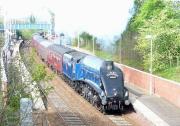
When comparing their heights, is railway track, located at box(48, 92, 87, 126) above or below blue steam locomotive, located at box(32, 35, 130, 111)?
below

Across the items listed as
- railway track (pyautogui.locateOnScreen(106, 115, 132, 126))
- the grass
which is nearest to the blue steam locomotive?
railway track (pyautogui.locateOnScreen(106, 115, 132, 126))

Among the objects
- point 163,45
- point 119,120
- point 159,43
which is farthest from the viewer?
point 159,43

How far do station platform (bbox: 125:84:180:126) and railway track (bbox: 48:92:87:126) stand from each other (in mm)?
3237

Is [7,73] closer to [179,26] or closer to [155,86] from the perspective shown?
[155,86]

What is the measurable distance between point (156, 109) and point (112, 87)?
2.41 metres

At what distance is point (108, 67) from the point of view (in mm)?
25281

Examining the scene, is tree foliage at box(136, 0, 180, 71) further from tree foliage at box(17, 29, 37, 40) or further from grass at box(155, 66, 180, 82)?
tree foliage at box(17, 29, 37, 40)

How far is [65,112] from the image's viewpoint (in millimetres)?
25281

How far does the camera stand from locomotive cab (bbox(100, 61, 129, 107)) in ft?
80.4

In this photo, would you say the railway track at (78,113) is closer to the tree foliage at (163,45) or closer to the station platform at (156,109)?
the station platform at (156,109)

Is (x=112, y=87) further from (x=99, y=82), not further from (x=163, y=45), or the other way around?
(x=163, y=45)

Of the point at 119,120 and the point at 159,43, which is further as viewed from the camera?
the point at 159,43

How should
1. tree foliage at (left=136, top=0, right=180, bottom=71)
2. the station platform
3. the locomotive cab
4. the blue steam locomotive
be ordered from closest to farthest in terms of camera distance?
the station platform → the locomotive cab → the blue steam locomotive → tree foliage at (left=136, top=0, right=180, bottom=71)

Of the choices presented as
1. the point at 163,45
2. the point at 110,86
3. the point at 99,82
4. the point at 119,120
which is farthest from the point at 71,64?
the point at 119,120
